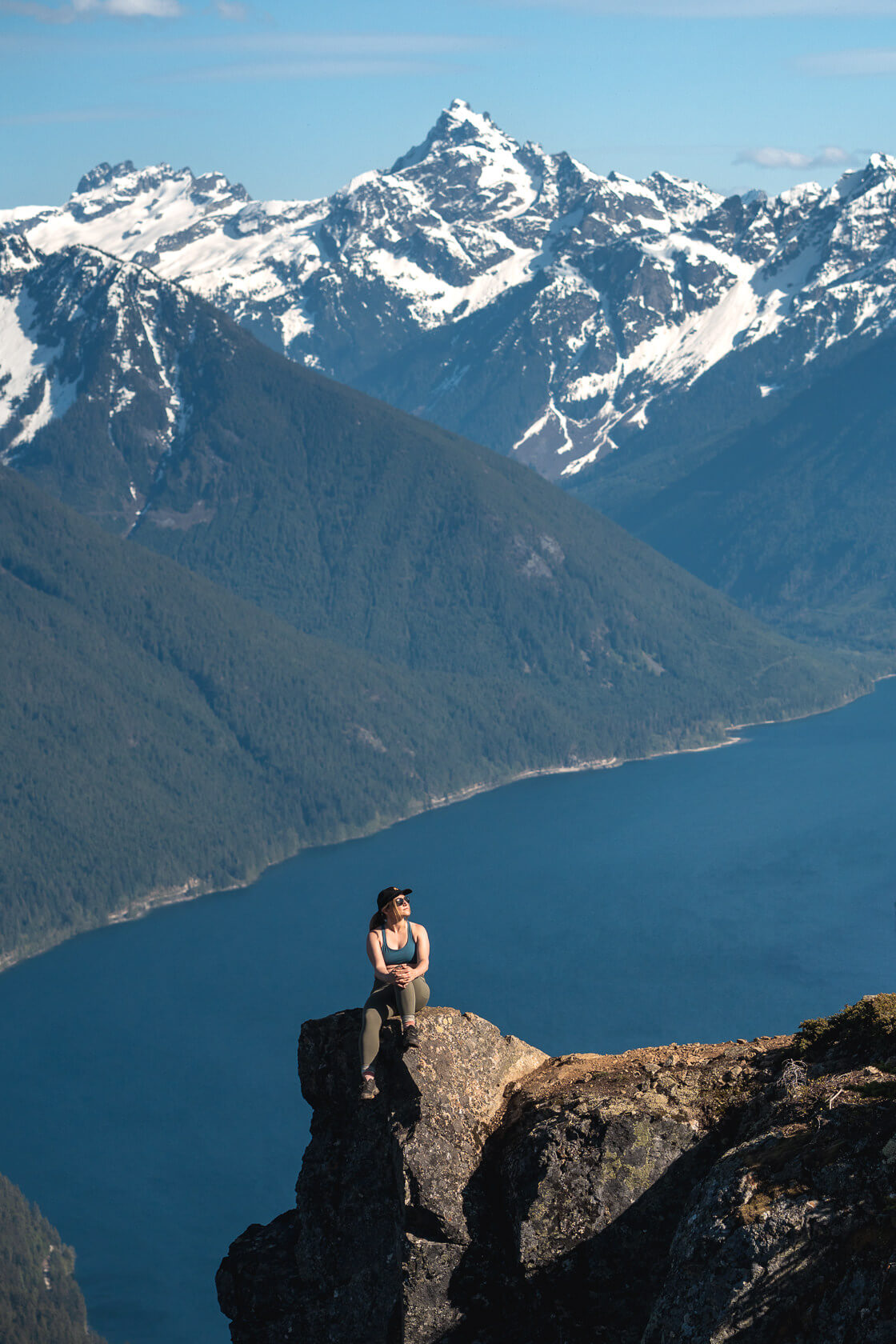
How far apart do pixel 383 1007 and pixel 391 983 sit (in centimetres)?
60

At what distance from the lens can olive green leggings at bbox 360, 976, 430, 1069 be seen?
29094 mm

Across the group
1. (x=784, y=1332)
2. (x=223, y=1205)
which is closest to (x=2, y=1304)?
(x=223, y=1205)

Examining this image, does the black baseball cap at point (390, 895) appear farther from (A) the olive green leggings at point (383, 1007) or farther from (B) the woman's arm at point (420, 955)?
(A) the olive green leggings at point (383, 1007)

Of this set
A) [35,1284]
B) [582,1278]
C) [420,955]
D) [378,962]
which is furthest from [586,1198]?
[35,1284]

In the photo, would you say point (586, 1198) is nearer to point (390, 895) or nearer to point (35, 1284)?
point (390, 895)

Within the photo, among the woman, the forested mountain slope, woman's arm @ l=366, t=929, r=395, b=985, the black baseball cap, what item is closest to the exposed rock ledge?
the woman

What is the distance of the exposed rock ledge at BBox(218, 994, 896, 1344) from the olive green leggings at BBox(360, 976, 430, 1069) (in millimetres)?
482

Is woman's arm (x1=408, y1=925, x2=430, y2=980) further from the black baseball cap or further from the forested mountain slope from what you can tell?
the forested mountain slope

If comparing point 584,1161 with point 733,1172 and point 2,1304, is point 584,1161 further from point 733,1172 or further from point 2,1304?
point 2,1304

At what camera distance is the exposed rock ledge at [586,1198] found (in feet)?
71.8

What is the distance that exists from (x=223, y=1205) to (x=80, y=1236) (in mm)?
19200

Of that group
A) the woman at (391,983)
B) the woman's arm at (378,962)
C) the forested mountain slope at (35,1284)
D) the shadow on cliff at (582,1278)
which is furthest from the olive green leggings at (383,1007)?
the forested mountain slope at (35,1284)

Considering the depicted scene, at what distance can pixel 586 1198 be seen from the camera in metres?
A: 25.9

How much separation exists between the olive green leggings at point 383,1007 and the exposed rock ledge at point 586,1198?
1.58 ft
